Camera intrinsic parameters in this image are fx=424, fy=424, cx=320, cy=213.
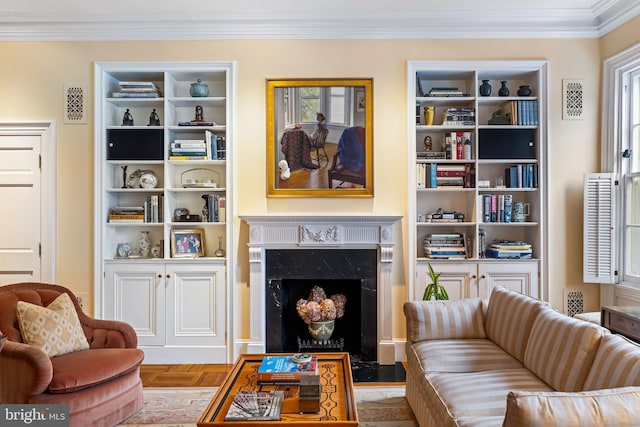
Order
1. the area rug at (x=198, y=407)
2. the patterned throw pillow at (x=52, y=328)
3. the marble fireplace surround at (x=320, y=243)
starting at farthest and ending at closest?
the marble fireplace surround at (x=320, y=243) < the area rug at (x=198, y=407) < the patterned throw pillow at (x=52, y=328)

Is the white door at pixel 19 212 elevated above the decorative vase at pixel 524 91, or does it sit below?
below

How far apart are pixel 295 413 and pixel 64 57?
12.4ft

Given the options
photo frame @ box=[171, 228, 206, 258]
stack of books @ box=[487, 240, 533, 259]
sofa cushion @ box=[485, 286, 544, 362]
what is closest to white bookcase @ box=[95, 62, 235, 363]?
photo frame @ box=[171, 228, 206, 258]

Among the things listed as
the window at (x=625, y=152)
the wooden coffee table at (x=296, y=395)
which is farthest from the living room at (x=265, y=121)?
the wooden coffee table at (x=296, y=395)

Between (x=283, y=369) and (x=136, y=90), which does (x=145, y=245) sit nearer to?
(x=136, y=90)

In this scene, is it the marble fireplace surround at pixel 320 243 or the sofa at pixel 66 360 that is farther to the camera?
the marble fireplace surround at pixel 320 243

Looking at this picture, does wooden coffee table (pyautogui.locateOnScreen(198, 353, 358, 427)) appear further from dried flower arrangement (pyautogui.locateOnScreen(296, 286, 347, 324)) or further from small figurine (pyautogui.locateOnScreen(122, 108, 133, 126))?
small figurine (pyautogui.locateOnScreen(122, 108, 133, 126))

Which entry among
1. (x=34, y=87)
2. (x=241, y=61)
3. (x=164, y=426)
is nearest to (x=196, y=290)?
(x=164, y=426)

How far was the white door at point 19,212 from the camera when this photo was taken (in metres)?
3.86

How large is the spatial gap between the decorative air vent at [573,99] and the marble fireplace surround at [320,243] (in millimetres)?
1940

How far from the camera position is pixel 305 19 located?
377 cm

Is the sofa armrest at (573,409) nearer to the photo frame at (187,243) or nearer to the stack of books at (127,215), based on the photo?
the photo frame at (187,243)

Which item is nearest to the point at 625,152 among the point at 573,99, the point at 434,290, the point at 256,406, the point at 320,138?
the point at 573,99

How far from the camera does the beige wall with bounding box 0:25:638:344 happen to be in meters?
3.86
